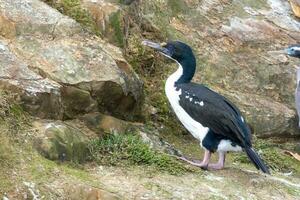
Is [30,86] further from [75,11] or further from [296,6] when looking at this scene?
[296,6]

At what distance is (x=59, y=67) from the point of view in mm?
6715

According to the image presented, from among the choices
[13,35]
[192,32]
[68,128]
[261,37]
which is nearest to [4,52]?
[13,35]

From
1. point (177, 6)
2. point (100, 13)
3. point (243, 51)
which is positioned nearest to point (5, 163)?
point (100, 13)

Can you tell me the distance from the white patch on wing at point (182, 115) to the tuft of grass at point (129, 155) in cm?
34

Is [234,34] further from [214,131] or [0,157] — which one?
[0,157]

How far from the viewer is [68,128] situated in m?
6.22

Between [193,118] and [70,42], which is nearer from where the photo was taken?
[193,118]

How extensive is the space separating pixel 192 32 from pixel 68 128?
318 centimetres

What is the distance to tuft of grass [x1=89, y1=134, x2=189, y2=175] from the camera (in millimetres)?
6312

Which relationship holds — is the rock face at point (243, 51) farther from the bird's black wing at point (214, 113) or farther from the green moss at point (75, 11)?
the bird's black wing at point (214, 113)

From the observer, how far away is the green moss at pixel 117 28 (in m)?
7.70

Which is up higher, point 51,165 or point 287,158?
point 51,165

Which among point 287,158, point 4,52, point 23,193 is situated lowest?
point 287,158

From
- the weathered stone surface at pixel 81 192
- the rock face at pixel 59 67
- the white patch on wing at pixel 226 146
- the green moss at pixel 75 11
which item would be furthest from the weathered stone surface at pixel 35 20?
the weathered stone surface at pixel 81 192
